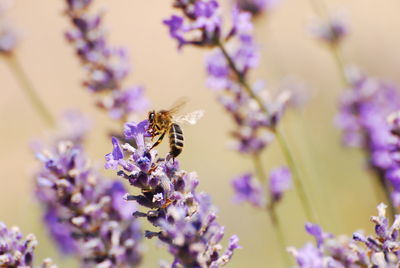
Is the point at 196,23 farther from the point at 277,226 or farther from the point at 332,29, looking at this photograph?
the point at 332,29

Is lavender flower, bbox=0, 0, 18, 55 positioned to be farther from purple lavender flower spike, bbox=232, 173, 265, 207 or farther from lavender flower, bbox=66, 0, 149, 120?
purple lavender flower spike, bbox=232, 173, 265, 207

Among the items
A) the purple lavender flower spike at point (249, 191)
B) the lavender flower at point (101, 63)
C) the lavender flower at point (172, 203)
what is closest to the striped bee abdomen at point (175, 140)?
the lavender flower at point (172, 203)

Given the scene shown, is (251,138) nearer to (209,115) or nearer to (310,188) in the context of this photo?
(310,188)

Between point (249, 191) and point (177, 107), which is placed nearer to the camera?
point (177, 107)

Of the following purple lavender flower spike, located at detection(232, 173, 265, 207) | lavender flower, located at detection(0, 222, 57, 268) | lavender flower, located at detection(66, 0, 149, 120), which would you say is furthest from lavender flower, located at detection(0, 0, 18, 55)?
lavender flower, located at detection(0, 222, 57, 268)

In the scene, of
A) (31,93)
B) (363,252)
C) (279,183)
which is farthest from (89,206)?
(31,93)

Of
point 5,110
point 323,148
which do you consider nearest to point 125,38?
point 5,110

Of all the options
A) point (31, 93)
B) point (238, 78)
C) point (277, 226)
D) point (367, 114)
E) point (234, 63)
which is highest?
point (31, 93)
